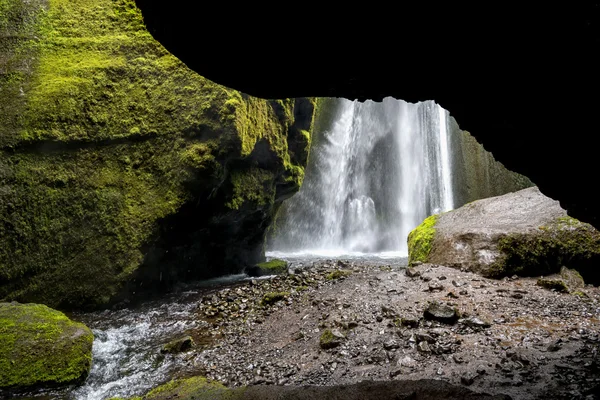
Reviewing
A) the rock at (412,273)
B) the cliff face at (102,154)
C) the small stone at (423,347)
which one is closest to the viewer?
the small stone at (423,347)

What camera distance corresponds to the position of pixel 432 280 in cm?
767

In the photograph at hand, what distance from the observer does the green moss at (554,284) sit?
6754 millimetres

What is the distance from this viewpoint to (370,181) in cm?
2753

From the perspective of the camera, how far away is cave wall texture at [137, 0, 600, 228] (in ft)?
7.28

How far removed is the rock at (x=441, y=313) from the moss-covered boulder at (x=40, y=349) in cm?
528

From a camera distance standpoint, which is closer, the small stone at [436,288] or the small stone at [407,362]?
the small stone at [407,362]

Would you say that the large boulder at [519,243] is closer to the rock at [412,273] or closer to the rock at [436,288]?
the rock at [412,273]

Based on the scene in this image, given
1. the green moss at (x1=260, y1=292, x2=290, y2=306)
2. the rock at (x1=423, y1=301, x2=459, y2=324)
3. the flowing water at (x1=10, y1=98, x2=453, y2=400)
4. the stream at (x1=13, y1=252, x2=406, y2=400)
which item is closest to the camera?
the stream at (x1=13, y1=252, x2=406, y2=400)

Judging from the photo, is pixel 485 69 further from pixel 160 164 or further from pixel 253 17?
Answer: pixel 160 164

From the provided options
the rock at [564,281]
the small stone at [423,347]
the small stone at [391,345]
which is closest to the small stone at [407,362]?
the small stone at [423,347]

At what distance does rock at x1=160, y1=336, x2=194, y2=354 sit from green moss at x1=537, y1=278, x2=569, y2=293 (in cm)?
663

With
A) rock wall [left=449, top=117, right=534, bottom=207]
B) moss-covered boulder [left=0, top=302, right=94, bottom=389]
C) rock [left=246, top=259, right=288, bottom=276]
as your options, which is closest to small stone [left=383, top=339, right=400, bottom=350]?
moss-covered boulder [left=0, top=302, right=94, bottom=389]

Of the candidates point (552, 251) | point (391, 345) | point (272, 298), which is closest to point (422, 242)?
point (552, 251)

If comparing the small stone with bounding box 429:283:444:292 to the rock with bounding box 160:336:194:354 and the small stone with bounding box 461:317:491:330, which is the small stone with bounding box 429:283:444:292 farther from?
the rock with bounding box 160:336:194:354
